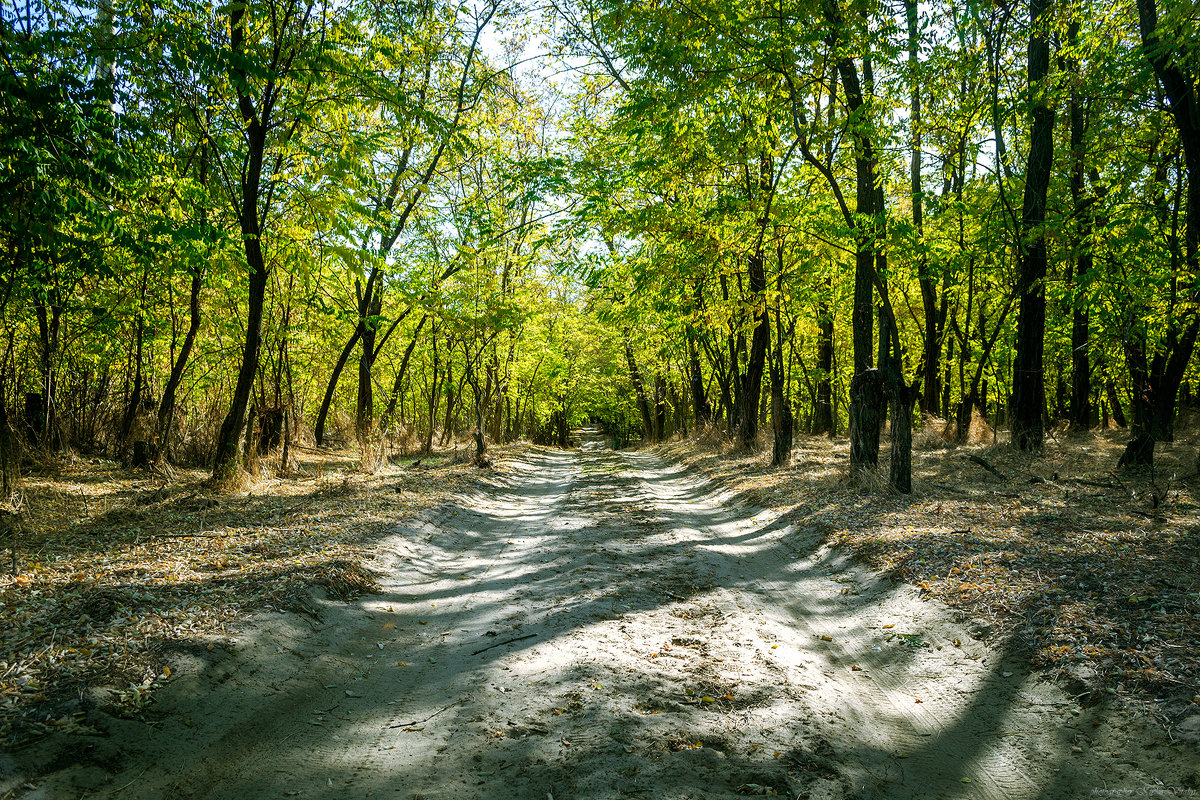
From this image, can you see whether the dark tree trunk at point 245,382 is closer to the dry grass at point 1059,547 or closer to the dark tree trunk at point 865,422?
the dry grass at point 1059,547

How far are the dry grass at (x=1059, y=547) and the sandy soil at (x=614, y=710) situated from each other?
26 centimetres

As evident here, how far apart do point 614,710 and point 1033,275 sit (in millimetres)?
12693

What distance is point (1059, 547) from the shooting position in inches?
208

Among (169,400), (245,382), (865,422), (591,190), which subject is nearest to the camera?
(245,382)

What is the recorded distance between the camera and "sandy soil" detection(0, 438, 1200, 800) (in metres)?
2.58

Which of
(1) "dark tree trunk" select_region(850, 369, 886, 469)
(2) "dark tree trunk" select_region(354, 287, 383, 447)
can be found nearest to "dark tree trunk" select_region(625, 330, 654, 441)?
(2) "dark tree trunk" select_region(354, 287, 383, 447)

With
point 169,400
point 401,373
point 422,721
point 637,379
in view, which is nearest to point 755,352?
point 401,373

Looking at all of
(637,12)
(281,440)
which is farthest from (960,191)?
(281,440)

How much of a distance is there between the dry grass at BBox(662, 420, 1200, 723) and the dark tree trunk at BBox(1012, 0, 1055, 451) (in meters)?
0.77

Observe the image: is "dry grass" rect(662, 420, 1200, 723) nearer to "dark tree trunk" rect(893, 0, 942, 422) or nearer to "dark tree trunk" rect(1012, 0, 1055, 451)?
"dark tree trunk" rect(1012, 0, 1055, 451)

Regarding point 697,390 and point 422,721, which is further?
point 697,390

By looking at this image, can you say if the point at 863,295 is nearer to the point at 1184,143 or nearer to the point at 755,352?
the point at 1184,143

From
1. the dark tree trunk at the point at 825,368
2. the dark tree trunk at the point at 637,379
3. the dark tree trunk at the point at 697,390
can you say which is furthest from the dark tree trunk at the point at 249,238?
the dark tree trunk at the point at 637,379

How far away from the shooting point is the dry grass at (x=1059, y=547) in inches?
133
